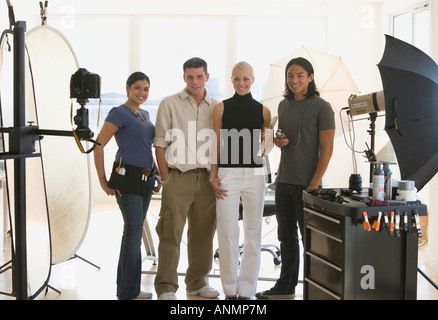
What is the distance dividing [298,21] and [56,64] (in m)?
4.70

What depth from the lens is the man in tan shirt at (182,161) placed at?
3.00 meters

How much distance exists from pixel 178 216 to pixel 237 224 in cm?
35

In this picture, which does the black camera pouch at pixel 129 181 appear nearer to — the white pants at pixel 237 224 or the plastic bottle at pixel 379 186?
the white pants at pixel 237 224

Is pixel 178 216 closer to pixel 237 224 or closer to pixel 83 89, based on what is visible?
pixel 237 224

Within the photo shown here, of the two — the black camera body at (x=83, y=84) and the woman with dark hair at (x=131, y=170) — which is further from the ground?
the black camera body at (x=83, y=84)

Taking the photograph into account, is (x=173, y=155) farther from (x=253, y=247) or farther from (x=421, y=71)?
(x=421, y=71)

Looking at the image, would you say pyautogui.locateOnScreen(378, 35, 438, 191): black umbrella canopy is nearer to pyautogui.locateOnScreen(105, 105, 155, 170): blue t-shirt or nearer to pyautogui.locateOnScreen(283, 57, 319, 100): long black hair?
pyautogui.locateOnScreen(283, 57, 319, 100): long black hair

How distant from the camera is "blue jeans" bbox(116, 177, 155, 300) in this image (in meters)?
3.04

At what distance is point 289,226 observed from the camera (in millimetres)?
3104

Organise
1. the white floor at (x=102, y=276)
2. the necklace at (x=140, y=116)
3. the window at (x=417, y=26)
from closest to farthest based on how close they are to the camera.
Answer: the necklace at (x=140, y=116), the white floor at (x=102, y=276), the window at (x=417, y=26)

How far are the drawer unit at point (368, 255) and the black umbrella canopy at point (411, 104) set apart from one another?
28 cm

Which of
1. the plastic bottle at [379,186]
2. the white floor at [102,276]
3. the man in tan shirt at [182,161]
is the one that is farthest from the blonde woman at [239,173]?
the plastic bottle at [379,186]

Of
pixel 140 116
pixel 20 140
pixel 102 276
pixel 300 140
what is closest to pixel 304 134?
pixel 300 140
